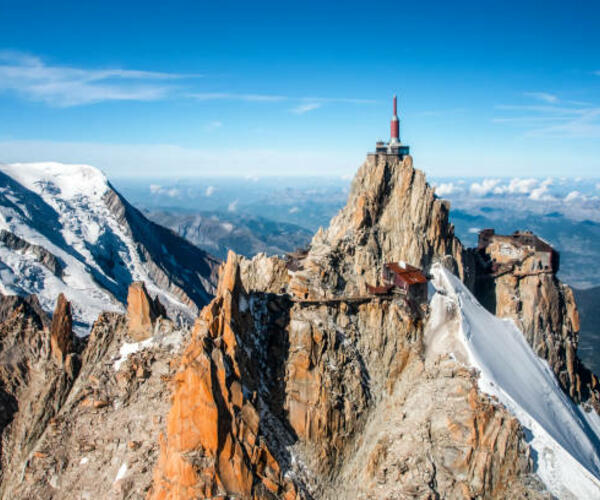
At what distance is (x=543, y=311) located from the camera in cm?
8419

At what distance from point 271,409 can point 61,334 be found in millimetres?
28845

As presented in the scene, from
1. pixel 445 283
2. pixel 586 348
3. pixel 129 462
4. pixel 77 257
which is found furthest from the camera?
pixel 586 348

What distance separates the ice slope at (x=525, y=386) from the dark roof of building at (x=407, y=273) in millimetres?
3733

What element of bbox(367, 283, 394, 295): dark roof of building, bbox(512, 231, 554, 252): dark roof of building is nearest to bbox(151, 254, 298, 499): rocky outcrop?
bbox(367, 283, 394, 295): dark roof of building

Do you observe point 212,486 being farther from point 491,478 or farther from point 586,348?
point 586,348

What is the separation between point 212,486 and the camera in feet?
125

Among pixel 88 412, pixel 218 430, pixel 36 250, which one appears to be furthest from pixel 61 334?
pixel 36 250

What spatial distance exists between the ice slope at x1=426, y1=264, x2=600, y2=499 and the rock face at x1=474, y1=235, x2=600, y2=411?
26.5ft

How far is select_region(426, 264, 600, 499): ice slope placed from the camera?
48219 millimetres

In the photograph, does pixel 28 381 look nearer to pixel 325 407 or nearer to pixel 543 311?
pixel 325 407

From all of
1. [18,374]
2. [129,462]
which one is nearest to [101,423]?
[129,462]

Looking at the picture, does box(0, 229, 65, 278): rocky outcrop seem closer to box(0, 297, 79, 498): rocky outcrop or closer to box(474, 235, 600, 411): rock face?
box(0, 297, 79, 498): rocky outcrop

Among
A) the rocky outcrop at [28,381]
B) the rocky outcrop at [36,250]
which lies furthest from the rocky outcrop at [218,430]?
the rocky outcrop at [36,250]

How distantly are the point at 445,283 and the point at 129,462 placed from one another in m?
48.8
